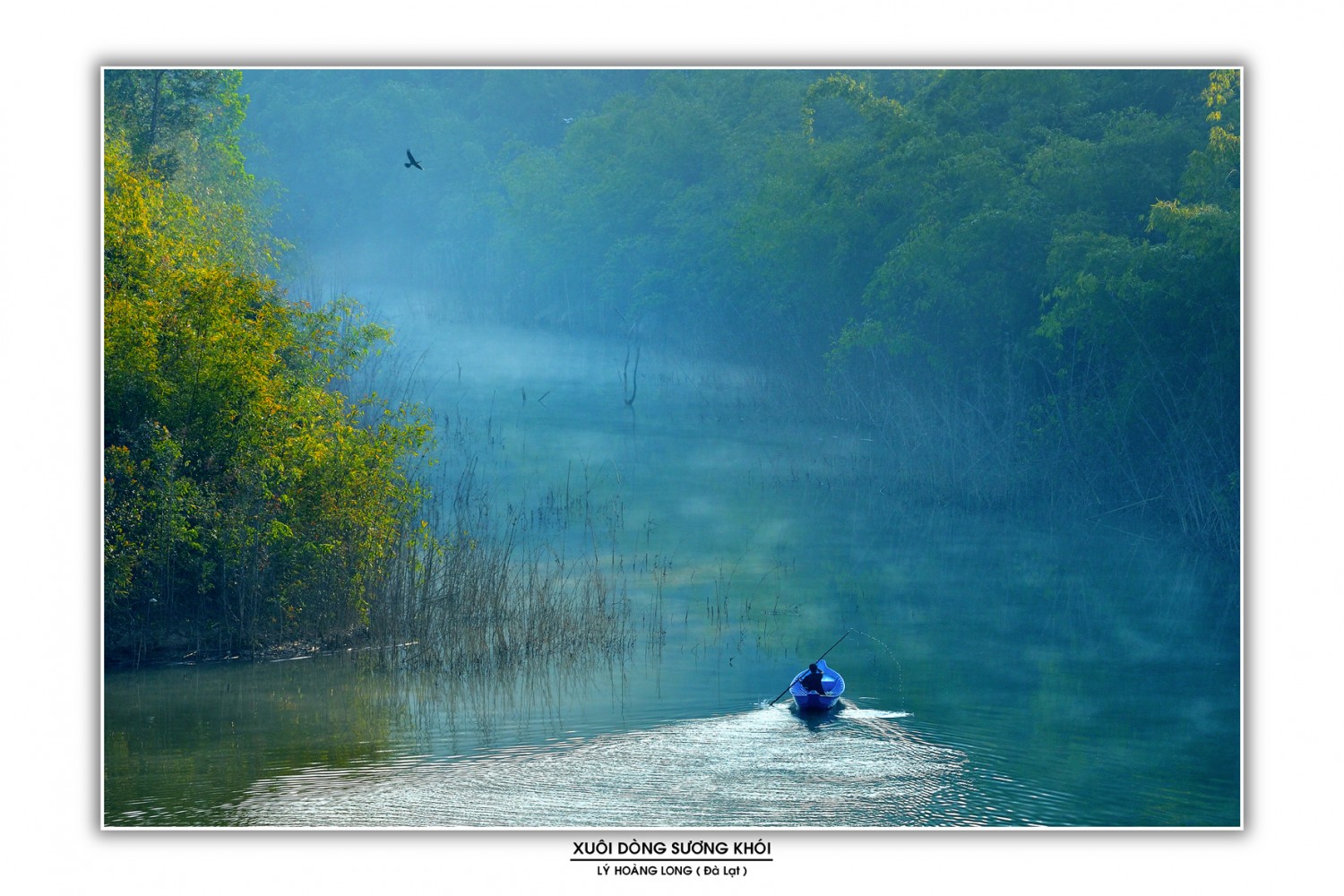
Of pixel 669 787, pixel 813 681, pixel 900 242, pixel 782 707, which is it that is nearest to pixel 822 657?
pixel 782 707

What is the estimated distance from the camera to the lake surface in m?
10.2

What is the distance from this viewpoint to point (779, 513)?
2298 centimetres

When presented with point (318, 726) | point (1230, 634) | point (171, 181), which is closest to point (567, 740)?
point (318, 726)

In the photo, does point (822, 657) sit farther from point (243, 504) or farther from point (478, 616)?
point (243, 504)

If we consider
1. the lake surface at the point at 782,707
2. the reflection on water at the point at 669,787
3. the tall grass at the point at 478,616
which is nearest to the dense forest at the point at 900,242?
the lake surface at the point at 782,707

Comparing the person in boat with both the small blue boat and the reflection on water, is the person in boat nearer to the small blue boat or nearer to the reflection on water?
the small blue boat

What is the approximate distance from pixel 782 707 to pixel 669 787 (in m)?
2.51

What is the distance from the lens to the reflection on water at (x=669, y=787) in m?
9.70

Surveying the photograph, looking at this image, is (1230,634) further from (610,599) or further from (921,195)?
(921,195)

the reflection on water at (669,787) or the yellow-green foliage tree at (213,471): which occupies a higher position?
the yellow-green foliage tree at (213,471)

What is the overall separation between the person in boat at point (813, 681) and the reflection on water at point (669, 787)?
0.51 meters

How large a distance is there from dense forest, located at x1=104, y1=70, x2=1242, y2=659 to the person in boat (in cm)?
387

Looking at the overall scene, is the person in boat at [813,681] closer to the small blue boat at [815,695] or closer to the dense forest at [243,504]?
the small blue boat at [815,695]
